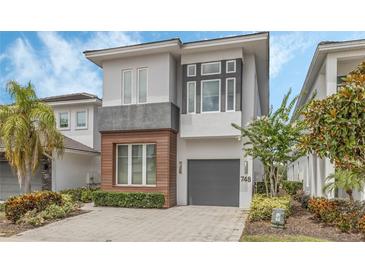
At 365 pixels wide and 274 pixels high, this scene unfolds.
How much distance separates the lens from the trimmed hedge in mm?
12586

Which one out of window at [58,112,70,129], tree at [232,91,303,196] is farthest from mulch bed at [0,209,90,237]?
window at [58,112,70,129]

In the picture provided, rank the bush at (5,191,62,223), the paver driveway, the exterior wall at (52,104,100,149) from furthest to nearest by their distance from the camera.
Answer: the exterior wall at (52,104,100,149) < the bush at (5,191,62,223) < the paver driveway

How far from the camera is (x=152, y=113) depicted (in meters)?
13.1

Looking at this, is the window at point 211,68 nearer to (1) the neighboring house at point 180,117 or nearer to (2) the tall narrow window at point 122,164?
(1) the neighboring house at point 180,117

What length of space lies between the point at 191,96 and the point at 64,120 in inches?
394

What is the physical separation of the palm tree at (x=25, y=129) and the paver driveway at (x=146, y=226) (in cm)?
290

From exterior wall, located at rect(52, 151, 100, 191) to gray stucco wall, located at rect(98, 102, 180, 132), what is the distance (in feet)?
12.2

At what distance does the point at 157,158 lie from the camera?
13.1 meters

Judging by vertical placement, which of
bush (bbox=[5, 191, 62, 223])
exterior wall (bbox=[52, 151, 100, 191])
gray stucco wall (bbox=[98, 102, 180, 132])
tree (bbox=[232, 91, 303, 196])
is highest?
gray stucco wall (bbox=[98, 102, 180, 132])

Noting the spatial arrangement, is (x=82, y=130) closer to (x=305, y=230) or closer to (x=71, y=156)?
(x=71, y=156)

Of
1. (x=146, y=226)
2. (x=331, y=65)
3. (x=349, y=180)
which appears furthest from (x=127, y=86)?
(x=349, y=180)

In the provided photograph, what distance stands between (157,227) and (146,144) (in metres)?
5.19

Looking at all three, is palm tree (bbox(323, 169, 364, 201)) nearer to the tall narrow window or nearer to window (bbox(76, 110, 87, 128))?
the tall narrow window

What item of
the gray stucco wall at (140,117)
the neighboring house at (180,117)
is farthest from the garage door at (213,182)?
the gray stucco wall at (140,117)
